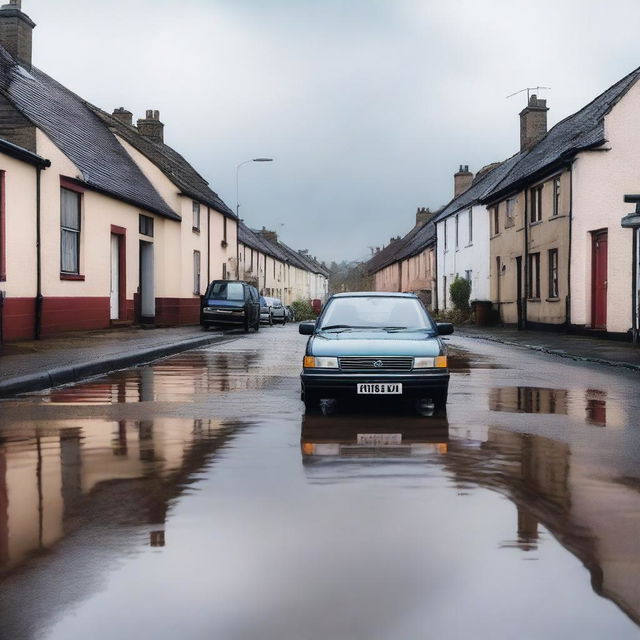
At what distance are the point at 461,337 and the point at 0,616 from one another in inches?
974

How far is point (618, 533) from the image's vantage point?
176 inches

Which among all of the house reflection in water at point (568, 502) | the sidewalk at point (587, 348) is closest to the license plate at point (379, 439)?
the house reflection in water at point (568, 502)

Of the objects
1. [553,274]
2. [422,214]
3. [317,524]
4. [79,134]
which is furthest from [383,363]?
[422,214]

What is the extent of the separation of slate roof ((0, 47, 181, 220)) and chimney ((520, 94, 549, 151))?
16349 millimetres

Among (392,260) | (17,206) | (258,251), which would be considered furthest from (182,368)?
(392,260)

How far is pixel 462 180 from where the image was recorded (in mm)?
52031

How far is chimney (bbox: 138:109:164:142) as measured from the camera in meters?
39.7

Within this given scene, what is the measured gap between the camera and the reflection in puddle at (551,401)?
9359 mm

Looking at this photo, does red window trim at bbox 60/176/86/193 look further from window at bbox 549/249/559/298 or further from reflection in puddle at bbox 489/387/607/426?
window at bbox 549/249/559/298

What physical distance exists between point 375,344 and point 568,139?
22.4 meters

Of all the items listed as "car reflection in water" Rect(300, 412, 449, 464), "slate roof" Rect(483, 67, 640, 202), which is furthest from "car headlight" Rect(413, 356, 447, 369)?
"slate roof" Rect(483, 67, 640, 202)

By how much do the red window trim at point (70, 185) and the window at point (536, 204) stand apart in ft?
53.4

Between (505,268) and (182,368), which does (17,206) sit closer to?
(182,368)

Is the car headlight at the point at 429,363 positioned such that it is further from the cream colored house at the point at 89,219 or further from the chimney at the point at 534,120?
the chimney at the point at 534,120
